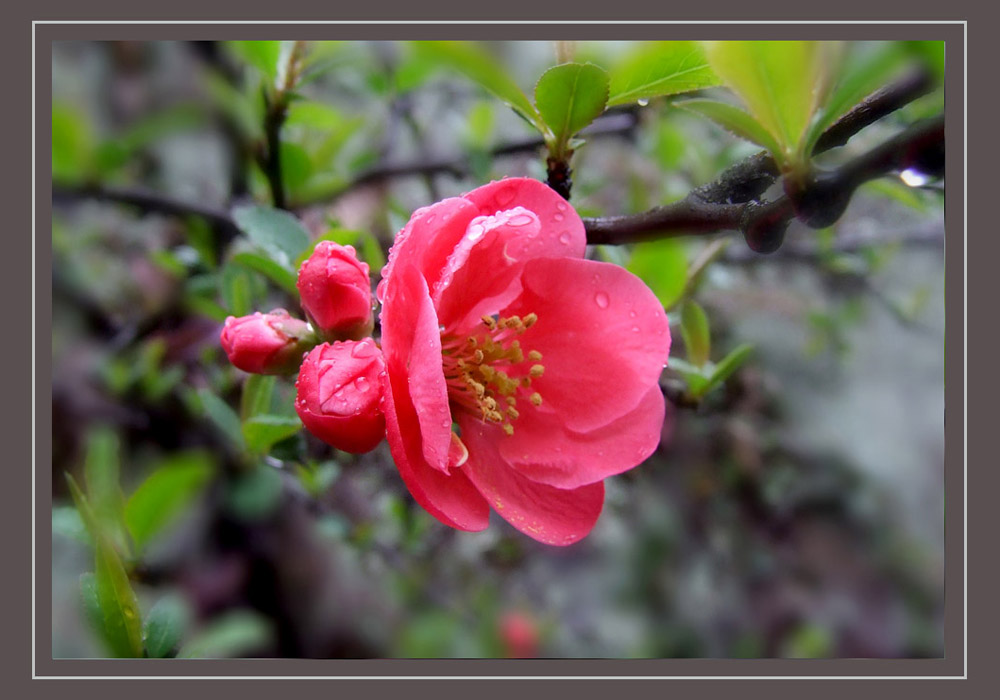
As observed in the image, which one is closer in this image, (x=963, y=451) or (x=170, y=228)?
(x=963, y=451)

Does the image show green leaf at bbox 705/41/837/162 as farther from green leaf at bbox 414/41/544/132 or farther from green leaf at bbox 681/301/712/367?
green leaf at bbox 681/301/712/367

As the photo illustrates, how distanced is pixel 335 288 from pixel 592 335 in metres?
0.21

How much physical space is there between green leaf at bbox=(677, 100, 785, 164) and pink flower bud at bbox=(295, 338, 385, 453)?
29 centimetres

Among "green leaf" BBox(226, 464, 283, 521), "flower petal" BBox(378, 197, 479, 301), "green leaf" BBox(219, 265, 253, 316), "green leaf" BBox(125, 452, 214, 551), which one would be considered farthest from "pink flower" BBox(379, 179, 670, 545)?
"green leaf" BBox(226, 464, 283, 521)

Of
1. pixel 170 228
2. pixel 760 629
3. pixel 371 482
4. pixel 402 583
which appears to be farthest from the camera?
pixel 760 629

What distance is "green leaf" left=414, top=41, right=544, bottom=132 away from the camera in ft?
1.79

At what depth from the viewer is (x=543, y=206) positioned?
1.74ft

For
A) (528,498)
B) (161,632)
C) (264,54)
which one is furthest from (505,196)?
(161,632)

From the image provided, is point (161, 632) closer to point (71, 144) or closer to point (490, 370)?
point (490, 370)

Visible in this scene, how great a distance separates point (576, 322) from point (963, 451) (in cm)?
45

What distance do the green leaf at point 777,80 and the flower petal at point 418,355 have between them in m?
0.25

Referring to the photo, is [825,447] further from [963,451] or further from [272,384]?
[272,384]

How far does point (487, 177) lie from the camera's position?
93 cm

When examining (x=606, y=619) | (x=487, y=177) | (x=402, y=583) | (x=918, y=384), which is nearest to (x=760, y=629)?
(x=606, y=619)
